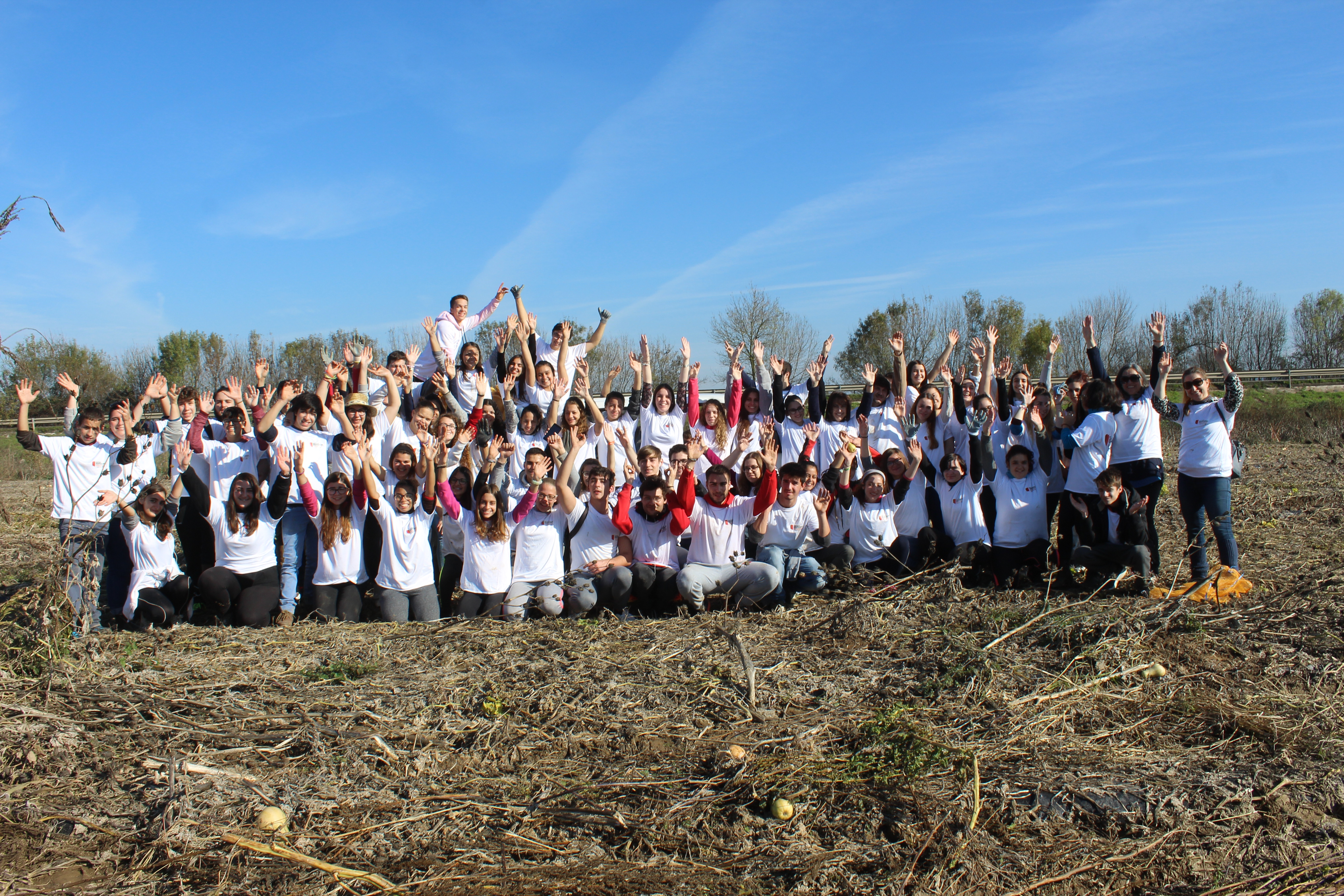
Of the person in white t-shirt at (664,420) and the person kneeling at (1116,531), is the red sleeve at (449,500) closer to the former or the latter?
the person in white t-shirt at (664,420)

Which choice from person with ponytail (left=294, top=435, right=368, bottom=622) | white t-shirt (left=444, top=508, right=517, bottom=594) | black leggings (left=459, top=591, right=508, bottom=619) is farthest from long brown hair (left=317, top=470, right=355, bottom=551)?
black leggings (left=459, top=591, right=508, bottom=619)

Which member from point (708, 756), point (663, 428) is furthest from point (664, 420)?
point (708, 756)

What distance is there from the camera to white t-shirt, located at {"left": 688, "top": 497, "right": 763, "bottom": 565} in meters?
7.27

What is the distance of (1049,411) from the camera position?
8016 mm

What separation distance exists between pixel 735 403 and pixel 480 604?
3.40 metres

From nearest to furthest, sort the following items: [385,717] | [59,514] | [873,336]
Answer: [385,717]
[59,514]
[873,336]

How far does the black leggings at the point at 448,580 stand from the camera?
24.7ft

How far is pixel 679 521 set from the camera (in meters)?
7.26

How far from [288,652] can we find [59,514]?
3.05 meters

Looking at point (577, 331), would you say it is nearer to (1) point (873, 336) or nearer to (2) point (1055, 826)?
(1) point (873, 336)

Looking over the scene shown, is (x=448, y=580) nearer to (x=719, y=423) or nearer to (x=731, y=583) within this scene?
(x=731, y=583)

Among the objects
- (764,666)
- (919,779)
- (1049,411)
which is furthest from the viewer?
(1049,411)

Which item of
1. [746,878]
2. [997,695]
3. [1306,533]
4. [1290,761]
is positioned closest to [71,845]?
[746,878]

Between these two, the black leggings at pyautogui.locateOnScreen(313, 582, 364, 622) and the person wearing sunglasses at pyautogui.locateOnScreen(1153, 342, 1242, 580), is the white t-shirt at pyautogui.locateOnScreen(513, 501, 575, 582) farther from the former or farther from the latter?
the person wearing sunglasses at pyautogui.locateOnScreen(1153, 342, 1242, 580)
